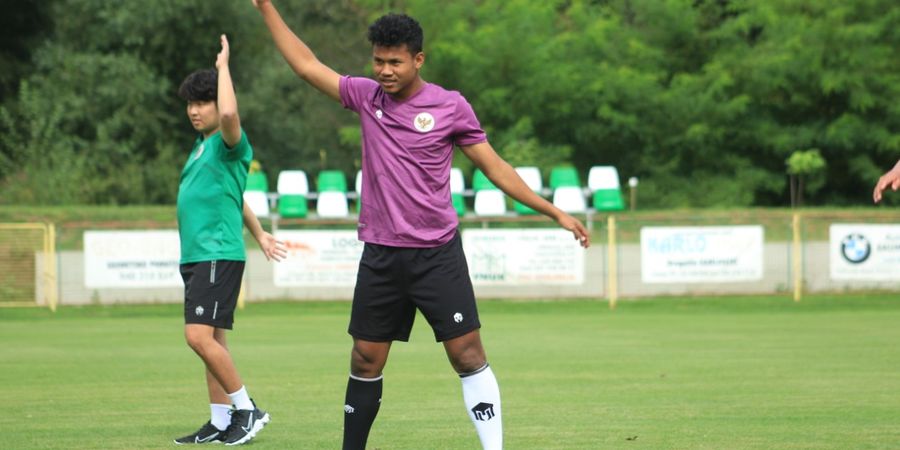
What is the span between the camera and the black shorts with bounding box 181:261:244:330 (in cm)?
804

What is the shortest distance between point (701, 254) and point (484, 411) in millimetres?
18350

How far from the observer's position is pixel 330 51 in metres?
55.8

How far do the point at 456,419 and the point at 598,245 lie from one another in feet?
59.6

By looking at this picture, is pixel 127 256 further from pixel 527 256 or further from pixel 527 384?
pixel 527 384

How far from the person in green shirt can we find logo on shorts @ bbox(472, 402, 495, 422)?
2157 millimetres

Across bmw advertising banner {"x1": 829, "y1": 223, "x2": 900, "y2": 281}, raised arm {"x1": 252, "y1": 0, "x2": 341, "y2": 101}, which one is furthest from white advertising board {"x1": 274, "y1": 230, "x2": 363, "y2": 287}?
raised arm {"x1": 252, "y1": 0, "x2": 341, "y2": 101}

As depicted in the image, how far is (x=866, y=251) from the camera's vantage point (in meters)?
24.5

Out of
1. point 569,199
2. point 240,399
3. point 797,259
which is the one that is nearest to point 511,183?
point 240,399

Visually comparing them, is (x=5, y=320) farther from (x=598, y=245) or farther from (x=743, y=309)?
(x=743, y=309)

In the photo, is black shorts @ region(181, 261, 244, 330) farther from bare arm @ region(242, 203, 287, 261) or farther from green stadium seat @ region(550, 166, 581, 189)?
green stadium seat @ region(550, 166, 581, 189)

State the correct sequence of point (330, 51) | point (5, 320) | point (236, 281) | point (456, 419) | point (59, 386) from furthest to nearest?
point (330, 51) → point (5, 320) → point (59, 386) → point (456, 419) → point (236, 281)

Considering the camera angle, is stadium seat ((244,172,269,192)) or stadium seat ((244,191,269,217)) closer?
stadium seat ((244,191,269,217))

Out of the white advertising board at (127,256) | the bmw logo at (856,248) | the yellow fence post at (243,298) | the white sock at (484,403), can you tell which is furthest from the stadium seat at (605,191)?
the white sock at (484,403)

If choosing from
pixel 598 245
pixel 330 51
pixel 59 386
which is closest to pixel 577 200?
pixel 598 245
